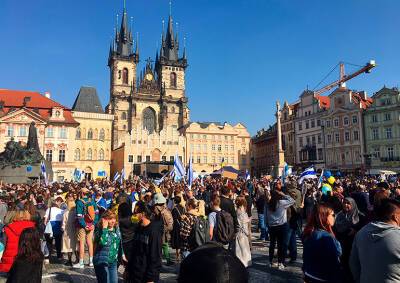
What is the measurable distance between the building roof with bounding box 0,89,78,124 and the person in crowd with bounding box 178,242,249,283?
58690 millimetres

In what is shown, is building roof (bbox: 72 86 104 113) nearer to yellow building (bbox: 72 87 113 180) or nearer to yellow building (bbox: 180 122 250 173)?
yellow building (bbox: 72 87 113 180)

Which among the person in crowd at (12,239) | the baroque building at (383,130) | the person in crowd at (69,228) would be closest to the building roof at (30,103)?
the baroque building at (383,130)

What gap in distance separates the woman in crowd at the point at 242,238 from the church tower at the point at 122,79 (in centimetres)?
6436

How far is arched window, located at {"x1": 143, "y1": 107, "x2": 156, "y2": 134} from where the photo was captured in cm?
7619

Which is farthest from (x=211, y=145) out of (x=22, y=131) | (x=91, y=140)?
(x=22, y=131)

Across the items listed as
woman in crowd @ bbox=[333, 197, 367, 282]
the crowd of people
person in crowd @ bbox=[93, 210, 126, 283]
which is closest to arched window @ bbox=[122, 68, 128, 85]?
the crowd of people

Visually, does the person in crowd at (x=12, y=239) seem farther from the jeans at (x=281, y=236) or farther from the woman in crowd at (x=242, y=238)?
the jeans at (x=281, y=236)

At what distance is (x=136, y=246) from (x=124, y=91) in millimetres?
74721

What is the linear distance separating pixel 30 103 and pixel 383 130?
178 ft

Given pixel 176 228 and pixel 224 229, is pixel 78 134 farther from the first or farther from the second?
pixel 224 229

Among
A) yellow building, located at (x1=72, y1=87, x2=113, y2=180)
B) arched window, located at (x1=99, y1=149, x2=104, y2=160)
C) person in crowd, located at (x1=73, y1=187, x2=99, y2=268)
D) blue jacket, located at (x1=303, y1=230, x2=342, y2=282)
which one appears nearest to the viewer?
blue jacket, located at (x1=303, y1=230, x2=342, y2=282)

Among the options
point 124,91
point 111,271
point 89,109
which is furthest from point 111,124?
point 111,271

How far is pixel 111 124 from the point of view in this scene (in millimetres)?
68938

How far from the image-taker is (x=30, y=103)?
57031 mm
